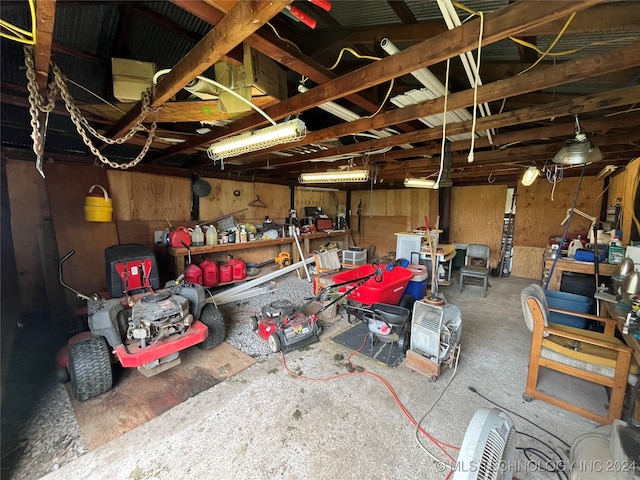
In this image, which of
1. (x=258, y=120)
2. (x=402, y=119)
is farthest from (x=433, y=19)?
(x=258, y=120)

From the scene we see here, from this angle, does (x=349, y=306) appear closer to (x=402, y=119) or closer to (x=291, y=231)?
(x=402, y=119)

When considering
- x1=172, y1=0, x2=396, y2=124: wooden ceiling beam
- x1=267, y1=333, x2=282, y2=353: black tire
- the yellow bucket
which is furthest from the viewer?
the yellow bucket

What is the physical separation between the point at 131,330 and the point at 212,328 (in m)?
0.78

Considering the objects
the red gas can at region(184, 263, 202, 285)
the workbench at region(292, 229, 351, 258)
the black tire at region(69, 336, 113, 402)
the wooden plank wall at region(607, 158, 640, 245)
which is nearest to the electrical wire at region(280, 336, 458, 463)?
the black tire at region(69, 336, 113, 402)

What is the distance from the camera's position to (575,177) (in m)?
5.20

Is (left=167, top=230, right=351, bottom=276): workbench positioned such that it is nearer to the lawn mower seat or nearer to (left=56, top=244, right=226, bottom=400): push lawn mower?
the lawn mower seat

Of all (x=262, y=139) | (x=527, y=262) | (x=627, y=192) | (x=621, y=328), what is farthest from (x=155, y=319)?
(x=527, y=262)

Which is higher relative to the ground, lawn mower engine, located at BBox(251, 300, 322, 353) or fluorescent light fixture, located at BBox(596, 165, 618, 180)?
fluorescent light fixture, located at BBox(596, 165, 618, 180)

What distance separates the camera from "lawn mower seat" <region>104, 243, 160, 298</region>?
104 inches

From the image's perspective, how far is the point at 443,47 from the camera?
45.6 inches

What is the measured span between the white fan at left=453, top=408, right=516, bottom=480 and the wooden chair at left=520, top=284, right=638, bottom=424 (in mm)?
1499

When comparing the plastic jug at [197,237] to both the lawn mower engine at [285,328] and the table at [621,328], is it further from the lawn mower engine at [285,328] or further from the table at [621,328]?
the table at [621,328]

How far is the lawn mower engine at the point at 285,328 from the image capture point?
2.80 meters

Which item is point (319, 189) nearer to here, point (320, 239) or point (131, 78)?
point (320, 239)
